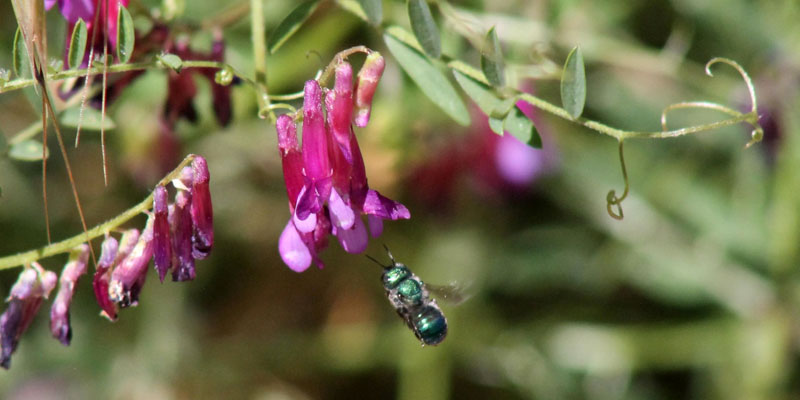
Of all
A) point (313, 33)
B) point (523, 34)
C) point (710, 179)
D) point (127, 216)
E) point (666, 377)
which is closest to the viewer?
point (127, 216)

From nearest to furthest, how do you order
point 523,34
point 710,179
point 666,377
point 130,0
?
point 130,0 → point 523,34 → point 710,179 → point 666,377

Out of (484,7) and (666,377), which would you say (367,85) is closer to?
(484,7)

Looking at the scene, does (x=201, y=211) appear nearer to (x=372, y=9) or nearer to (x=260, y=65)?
(x=260, y=65)

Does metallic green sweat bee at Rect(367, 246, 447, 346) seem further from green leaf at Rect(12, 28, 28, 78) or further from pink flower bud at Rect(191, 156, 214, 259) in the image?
green leaf at Rect(12, 28, 28, 78)

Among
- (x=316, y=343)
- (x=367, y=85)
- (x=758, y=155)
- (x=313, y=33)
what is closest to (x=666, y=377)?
(x=758, y=155)

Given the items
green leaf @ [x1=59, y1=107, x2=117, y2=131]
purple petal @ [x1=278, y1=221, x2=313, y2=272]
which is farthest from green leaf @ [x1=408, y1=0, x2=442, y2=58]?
green leaf @ [x1=59, y1=107, x2=117, y2=131]

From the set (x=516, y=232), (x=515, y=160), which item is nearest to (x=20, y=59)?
(x=515, y=160)

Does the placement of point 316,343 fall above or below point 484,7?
below
